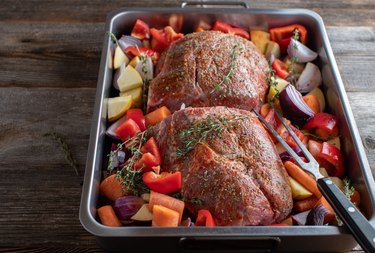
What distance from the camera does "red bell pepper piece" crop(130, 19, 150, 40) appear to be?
3.20 metres

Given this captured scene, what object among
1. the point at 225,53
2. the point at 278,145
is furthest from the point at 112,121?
the point at 278,145

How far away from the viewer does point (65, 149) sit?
9.09 feet

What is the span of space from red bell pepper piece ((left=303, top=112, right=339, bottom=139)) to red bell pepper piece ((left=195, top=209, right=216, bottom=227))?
34.1 inches

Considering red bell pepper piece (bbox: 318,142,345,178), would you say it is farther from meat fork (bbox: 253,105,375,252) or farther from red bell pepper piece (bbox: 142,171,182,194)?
red bell pepper piece (bbox: 142,171,182,194)

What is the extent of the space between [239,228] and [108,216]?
0.62 metres

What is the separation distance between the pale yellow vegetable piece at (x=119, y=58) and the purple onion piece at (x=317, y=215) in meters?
1.43

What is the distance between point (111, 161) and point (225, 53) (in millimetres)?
866

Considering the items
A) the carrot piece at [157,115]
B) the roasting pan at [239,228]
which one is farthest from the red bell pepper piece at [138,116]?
the roasting pan at [239,228]

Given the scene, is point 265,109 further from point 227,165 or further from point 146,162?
point 146,162

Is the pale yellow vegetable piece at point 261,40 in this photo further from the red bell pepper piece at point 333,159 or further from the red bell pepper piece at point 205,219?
the red bell pepper piece at point 205,219

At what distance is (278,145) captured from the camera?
8.39 ft

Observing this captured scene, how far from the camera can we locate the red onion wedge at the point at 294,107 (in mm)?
2734

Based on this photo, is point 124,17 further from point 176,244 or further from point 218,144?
point 176,244

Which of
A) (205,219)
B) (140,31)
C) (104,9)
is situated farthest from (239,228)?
(104,9)
